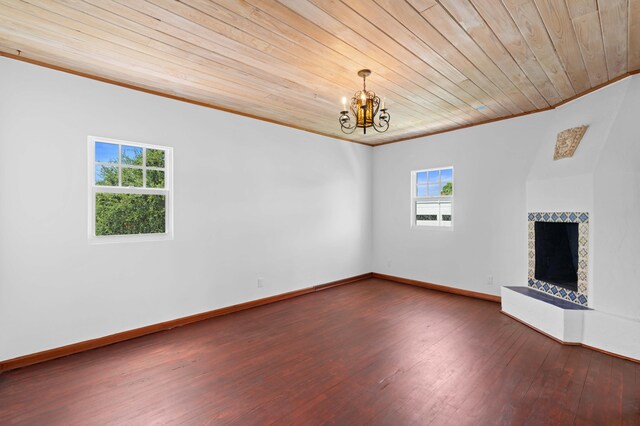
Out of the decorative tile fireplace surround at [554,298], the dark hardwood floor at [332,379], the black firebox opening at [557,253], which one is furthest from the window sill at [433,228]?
the dark hardwood floor at [332,379]

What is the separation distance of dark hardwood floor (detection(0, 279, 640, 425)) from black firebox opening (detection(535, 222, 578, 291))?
2.38ft

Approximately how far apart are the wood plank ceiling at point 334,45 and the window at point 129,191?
0.72 metres

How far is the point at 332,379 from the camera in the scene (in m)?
2.45

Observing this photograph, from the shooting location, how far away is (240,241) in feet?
13.7

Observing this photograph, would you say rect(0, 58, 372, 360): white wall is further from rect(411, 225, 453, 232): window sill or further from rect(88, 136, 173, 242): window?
rect(411, 225, 453, 232): window sill

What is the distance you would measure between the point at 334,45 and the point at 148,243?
109 inches

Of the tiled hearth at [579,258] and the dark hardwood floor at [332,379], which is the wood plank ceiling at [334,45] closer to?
the tiled hearth at [579,258]

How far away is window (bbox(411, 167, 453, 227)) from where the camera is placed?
5.14m

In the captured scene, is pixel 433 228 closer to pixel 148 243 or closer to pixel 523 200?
pixel 523 200

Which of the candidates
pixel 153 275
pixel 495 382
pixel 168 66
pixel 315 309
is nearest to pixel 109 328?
pixel 153 275

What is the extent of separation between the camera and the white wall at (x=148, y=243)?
2.68 metres

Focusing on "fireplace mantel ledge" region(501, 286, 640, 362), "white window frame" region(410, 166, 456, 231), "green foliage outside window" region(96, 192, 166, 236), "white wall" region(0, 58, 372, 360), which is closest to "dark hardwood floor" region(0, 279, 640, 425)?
"fireplace mantel ledge" region(501, 286, 640, 362)

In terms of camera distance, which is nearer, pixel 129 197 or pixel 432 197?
pixel 129 197

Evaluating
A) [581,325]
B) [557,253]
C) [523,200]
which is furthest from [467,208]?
[581,325]
